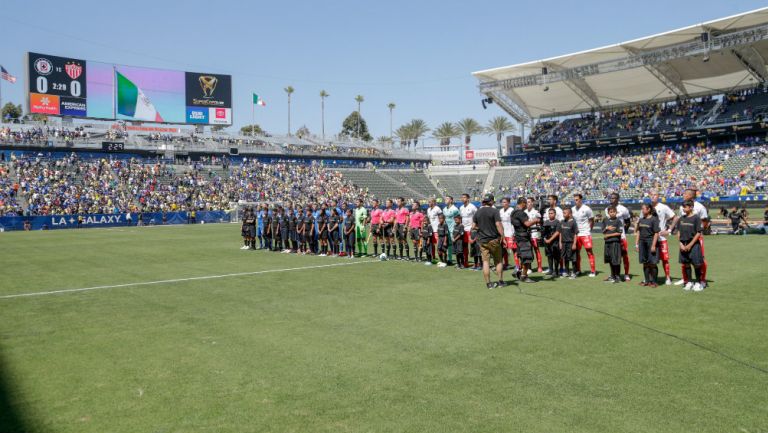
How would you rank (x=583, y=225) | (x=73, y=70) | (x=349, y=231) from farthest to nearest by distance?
1. (x=73, y=70)
2. (x=349, y=231)
3. (x=583, y=225)

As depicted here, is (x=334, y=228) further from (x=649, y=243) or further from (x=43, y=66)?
(x=43, y=66)

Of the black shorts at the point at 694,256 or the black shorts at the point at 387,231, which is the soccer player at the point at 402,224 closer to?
the black shorts at the point at 387,231

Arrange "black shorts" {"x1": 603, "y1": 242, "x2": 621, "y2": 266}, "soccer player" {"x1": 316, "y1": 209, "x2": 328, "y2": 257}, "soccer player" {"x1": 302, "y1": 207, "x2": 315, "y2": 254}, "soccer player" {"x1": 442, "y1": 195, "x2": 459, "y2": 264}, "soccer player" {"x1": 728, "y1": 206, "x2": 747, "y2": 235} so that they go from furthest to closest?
"soccer player" {"x1": 728, "y1": 206, "x2": 747, "y2": 235}
"soccer player" {"x1": 302, "y1": 207, "x2": 315, "y2": 254}
"soccer player" {"x1": 316, "y1": 209, "x2": 328, "y2": 257}
"soccer player" {"x1": 442, "y1": 195, "x2": 459, "y2": 264}
"black shorts" {"x1": 603, "y1": 242, "x2": 621, "y2": 266}

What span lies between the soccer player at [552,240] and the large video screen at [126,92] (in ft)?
169

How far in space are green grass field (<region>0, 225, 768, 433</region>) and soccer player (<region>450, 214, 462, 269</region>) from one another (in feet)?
9.14

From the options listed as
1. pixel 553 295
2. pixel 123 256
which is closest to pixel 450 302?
pixel 553 295

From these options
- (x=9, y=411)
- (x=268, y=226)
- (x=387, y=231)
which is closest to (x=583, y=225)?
(x=387, y=231)

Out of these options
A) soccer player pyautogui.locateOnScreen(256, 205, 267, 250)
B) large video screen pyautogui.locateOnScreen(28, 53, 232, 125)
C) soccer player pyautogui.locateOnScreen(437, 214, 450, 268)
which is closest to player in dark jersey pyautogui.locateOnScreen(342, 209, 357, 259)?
soccer player pyautogui.locateOnScreen(437, 214, 450, 268)

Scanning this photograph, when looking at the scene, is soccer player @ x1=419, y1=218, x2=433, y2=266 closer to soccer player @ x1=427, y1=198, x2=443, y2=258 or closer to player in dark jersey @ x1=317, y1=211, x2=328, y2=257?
soccer player @ x1=427, y1=198, x2=443, y2=258

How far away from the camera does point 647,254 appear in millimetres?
11836

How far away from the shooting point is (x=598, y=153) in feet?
187

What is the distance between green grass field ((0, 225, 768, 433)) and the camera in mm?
4938

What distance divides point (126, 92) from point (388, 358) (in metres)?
57.2

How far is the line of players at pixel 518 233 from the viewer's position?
11852mm
